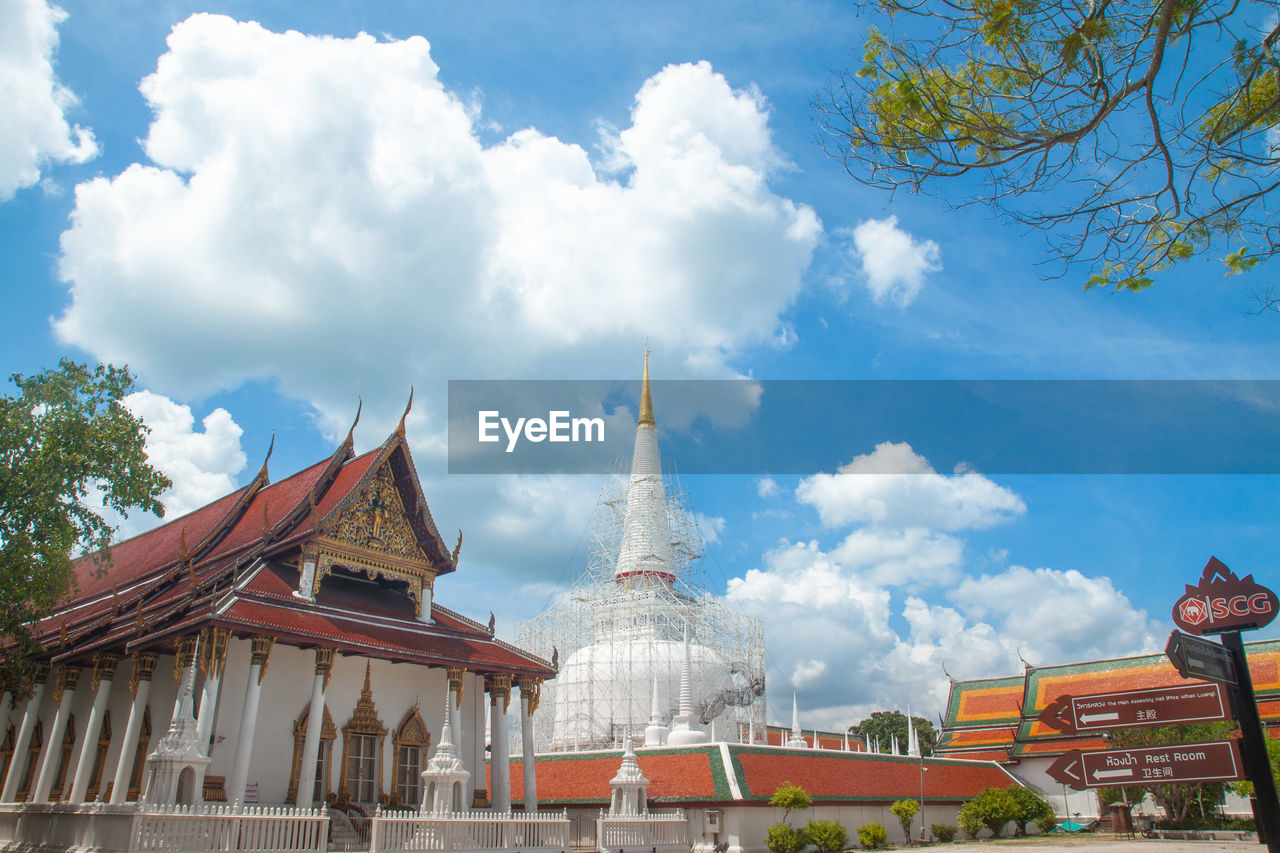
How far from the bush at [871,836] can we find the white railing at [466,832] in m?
10.7

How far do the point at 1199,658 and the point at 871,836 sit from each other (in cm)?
1680

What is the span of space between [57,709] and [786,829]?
1547 centimetres

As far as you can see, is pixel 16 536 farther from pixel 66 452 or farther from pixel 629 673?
pixel 629 673

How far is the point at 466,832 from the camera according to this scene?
14.2 metres

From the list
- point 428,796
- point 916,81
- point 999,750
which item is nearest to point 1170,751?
point 916,81

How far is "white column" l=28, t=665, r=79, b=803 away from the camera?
56.1 feet

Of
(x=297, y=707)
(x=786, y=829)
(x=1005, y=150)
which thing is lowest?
(x=786, y=829)

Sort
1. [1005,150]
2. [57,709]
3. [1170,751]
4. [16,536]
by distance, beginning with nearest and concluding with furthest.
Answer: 1. [1005,150]
2. [1170,751]
3. [16,536]
4. [57,709]

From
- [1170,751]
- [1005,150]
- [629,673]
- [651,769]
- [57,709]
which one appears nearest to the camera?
[1005,150]

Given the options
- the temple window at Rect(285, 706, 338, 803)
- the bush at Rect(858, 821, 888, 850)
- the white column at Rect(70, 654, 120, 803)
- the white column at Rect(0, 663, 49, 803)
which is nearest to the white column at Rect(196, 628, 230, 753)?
the temple window at Rect(285, 706, 338, 803)

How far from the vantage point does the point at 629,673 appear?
126 ft

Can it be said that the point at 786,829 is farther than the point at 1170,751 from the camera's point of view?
Yes

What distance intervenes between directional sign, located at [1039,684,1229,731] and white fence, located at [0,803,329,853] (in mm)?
10056

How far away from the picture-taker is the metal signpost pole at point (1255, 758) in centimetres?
827
